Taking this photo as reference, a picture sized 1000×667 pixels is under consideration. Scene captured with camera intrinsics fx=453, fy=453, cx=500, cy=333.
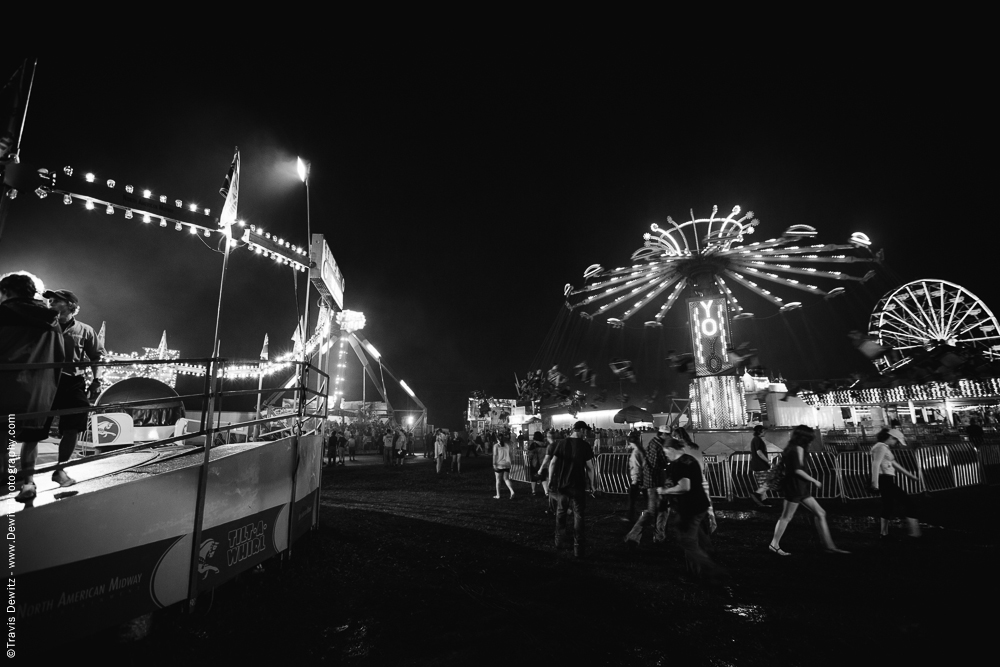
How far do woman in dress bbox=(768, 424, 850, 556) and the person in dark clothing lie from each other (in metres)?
1.59

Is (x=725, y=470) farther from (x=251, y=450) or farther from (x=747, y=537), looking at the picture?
(x=251, y=450)

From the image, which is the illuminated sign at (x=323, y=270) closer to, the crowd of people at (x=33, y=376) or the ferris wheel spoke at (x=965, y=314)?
the crowd of people at (x=33, y=376)

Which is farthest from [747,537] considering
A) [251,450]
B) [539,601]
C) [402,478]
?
[402,478]

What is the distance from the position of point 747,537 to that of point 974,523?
426 centimetres

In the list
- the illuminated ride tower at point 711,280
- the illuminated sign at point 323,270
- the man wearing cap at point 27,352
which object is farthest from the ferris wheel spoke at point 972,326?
the man wearing cap at point 27,352

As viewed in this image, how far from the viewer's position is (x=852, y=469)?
11.8 metres

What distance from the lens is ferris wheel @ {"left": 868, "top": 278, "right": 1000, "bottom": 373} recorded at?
2919 cm

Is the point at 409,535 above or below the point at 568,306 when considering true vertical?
below

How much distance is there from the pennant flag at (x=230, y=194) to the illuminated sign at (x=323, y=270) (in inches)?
117

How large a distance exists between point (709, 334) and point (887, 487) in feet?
61.4

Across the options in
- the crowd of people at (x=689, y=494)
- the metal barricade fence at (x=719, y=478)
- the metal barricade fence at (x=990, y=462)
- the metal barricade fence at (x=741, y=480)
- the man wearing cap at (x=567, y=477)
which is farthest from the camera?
the metal barricade fence at (x=990, y=462)

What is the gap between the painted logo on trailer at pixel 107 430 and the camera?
7.60m

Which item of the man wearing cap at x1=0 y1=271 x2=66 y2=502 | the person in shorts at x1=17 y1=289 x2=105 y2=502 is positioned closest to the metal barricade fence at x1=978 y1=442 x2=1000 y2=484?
the person in shorts at x1=17 y1=289 x2=105 y2=502

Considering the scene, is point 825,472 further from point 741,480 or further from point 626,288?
point 626,288
